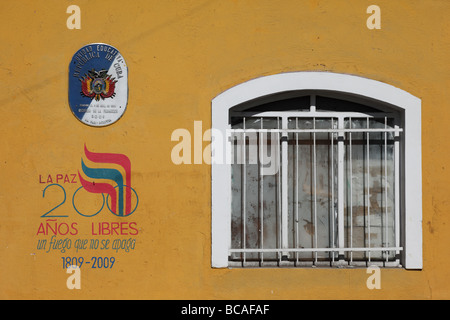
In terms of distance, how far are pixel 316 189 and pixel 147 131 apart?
168cm

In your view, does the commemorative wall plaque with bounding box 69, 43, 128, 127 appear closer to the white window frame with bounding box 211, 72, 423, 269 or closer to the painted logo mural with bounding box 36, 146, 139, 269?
the painted logo mural with bounding box 36, 146, 139, 269

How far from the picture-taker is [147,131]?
17.0 feet

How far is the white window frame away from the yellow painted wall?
9cm

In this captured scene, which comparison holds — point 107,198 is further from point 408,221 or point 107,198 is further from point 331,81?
point 408,221

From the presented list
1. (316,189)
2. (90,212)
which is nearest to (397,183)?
(316,189)

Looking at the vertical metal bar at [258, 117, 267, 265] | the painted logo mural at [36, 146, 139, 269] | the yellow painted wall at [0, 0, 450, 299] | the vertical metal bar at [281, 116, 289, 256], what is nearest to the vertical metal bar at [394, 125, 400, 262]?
the yellow painted wall at [0, 0, 450, 299]

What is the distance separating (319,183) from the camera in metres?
5.33

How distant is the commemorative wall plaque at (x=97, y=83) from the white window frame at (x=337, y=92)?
0.91 m

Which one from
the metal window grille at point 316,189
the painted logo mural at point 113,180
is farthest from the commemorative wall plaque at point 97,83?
the metal window grille at point 316,189

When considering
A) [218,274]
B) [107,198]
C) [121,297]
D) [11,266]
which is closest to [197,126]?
[107,198]

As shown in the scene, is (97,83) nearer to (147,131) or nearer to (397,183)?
(147,131)

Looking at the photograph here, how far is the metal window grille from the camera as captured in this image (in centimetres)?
530
